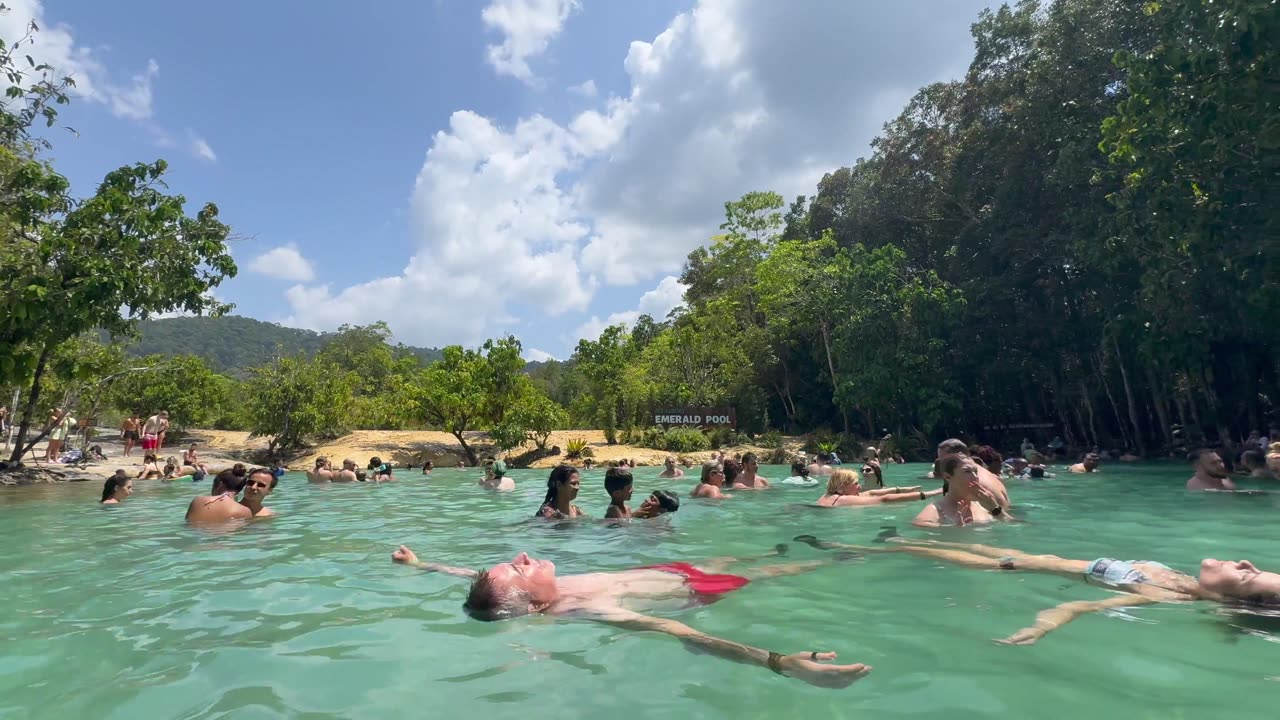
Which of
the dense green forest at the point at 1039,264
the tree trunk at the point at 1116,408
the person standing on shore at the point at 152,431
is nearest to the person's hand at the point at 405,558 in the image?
the dense green forest at the point at 1039,264

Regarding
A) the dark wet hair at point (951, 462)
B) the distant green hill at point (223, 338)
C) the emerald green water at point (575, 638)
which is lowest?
the emerald green water at point (575, 638)

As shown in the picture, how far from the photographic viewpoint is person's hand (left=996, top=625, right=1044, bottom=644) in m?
3.41

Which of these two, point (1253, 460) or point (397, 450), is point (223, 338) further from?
point (1253, 460)

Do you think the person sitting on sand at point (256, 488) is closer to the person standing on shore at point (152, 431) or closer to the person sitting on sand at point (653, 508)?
the person sitting on sand at point (653, 508)

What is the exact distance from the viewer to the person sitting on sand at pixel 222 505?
8.47 m

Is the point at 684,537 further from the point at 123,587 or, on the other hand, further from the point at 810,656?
the point at 123,587

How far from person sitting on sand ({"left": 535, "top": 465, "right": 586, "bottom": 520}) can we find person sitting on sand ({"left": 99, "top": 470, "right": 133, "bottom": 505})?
7512 mm

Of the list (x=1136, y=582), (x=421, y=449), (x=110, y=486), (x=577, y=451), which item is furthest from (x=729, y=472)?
(x=421, y=449)

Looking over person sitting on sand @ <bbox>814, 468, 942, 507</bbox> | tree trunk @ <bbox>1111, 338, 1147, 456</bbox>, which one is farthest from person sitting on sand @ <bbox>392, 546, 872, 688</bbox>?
tree trunk @ <bbox>1111, 338, 1147, 456</bbox>

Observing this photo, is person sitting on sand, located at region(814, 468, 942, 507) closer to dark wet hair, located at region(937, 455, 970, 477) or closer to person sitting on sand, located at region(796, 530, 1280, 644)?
dark wet hair, located at region(937, 455, 970, 477)

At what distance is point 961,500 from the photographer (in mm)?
7145

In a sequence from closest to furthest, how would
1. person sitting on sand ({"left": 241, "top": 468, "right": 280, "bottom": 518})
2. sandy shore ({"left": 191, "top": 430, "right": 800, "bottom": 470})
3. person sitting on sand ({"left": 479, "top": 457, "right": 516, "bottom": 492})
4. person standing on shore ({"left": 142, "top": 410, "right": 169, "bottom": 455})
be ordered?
person sitting on sand ({"left": 241, "top": 468, "right": 280, "bottom": 518}), person sitting on sand ({"left": 479, "top": 457, "right": 516, "bottom": 492}), person standing on shore ({"left": 142, "top": 410, "right": 169, "bottom": 455}), sandy shore ({"left": 191, "top": 430, "right": 800, "bottom": 470})

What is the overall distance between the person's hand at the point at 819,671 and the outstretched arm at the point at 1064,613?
3.40 ft

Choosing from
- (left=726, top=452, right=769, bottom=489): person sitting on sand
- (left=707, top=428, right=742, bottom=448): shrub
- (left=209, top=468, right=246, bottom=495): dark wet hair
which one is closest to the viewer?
(left=209, top=468, right=246, bottom=495): dark wet hair
